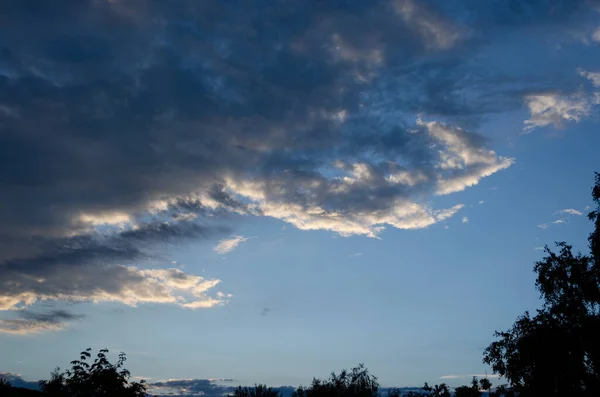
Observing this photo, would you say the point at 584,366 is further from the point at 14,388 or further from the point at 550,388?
the point at 14,388

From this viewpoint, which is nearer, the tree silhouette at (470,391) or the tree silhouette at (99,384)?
the tree silhouette at (99,384)

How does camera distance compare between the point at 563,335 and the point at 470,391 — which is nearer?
the point at 563,335

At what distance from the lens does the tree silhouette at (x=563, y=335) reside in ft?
138

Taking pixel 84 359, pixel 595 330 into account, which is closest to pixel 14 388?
pixel 84 359

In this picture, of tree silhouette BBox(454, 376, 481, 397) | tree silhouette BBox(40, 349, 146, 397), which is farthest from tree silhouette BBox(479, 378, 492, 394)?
tree silhouette BBox(40, 349, 146, 397)

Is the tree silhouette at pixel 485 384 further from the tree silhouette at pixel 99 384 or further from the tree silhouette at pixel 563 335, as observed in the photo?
the tree silhouette at pixel 99 384

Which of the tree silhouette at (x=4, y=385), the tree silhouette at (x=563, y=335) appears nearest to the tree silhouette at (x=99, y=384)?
the tree silhouette at (x=4, y=385)

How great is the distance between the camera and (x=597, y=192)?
4281 centimetres

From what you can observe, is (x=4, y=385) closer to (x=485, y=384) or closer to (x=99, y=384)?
(x=99, y=384)

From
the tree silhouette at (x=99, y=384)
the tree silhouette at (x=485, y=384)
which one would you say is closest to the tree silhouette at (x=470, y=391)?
the tree silhouette at (x=485, y=384)

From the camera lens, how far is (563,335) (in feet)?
139

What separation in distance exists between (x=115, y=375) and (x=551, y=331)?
32.7 metres

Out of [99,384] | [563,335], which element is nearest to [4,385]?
[99,384]

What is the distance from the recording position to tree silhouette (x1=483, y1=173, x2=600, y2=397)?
1656 inches
